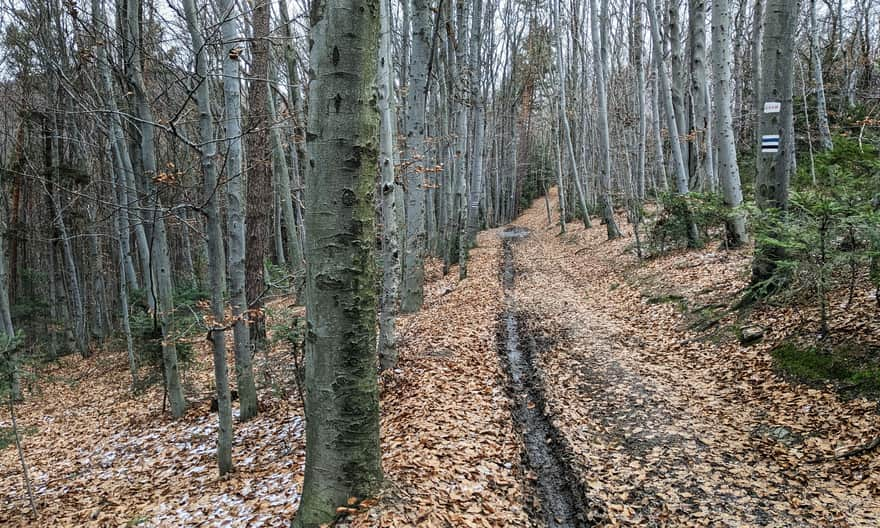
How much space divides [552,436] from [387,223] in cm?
359

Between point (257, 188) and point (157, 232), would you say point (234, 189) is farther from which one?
point (257, 188)

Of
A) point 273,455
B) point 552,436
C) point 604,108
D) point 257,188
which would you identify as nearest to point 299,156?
point 257,188

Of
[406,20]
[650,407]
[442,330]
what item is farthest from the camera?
[406,20]

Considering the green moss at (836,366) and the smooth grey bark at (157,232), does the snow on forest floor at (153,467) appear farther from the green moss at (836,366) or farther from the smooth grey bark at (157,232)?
the green moss at (836,366)

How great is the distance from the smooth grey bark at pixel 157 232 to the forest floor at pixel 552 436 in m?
0.68

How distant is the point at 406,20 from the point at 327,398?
14854 mm

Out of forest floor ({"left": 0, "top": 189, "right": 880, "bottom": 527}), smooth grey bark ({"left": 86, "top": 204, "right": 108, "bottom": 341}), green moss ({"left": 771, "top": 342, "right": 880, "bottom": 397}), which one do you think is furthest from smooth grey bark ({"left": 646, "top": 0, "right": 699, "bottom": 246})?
smooth grey bark ({"left": 86, "top": 204, "right": 108, "bottom": 341})

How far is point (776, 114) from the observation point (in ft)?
21.2

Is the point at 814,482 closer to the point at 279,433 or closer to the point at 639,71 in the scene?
the point at 279,433

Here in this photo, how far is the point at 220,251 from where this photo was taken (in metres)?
4.85

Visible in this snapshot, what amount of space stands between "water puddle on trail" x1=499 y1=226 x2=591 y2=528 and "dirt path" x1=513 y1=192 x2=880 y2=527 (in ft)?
0.48

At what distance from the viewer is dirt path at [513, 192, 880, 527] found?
11.7 feet

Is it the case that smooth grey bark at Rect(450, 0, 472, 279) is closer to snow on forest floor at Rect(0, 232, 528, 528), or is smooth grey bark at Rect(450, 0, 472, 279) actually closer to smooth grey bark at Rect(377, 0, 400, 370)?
snow on forest floor at Rect(0, 232, 528, 528)

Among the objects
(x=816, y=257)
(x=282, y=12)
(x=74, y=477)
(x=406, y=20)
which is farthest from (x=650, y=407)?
(x=406, y=20)
